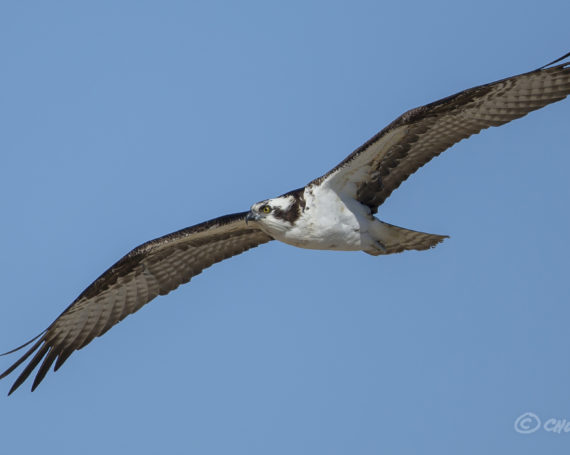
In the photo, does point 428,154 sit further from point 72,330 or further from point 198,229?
point 72,330

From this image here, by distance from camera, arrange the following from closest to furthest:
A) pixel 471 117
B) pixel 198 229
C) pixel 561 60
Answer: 1. pixel 561 60
2. pixel 471 117
3. pixel 198 229

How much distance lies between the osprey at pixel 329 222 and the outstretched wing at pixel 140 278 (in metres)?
0.01

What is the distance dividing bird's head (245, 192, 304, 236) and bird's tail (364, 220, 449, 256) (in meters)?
1.09

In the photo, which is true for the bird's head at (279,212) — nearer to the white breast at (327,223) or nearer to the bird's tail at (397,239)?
the white breast at (327,223)

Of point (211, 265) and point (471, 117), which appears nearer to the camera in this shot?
point (471, 117)

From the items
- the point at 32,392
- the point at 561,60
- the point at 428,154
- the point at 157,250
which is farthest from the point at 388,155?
the point at 32,392

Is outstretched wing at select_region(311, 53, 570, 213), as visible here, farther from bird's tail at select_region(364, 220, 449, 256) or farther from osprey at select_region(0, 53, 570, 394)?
bird's tail at select_region(364, 220, 449, 256)

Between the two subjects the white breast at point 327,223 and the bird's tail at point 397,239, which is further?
the bird's tail at point 397,239

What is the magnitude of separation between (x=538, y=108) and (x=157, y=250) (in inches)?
213

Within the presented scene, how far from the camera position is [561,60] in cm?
1226

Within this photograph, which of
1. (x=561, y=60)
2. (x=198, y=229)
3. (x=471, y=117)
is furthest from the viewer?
(x=198, y=229)

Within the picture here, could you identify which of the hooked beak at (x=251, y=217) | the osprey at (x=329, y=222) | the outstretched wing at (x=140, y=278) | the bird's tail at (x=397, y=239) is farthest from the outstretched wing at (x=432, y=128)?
the outstretched wing at (x=140, y=278)

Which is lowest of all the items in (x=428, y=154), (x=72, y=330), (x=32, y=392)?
(x=32, y=392)

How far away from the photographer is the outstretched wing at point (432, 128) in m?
12.6
